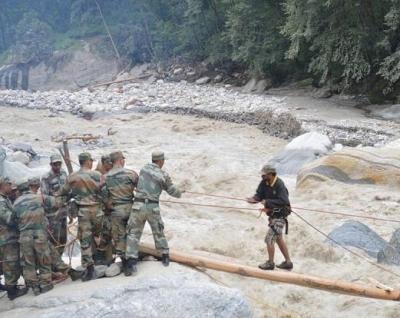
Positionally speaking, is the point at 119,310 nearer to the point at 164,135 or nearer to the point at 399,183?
the point at 399,183

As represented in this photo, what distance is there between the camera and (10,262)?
614 centimetres

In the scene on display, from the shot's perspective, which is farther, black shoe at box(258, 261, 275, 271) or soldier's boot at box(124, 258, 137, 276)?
black shoe at box(258, 261, 275, 271)

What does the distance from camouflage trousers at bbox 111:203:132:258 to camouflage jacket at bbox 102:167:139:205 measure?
0.24ft

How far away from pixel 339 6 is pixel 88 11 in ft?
111

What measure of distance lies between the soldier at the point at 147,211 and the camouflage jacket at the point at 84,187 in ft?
1.53

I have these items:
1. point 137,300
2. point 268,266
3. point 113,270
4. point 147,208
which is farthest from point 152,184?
point 268,266

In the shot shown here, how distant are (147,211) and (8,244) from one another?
1589 mm

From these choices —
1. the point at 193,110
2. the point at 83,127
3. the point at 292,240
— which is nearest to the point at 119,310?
the point at 292,240

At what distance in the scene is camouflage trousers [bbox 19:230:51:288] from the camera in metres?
6.03

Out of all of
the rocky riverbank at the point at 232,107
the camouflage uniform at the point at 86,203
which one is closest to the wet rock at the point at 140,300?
the camouflage uniform at the point at 86,203

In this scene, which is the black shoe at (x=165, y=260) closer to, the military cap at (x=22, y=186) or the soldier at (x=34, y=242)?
the soldier at (x=34, y=242)

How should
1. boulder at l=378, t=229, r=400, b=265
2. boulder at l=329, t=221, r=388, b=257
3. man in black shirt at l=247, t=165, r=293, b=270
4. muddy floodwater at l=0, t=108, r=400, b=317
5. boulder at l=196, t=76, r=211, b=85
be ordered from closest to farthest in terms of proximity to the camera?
man in black shirt at l=247, t=165, r=293, b=270
muddy floodwater at l=0, t=108, r=400, b=317
boulder at l=378, t=229, r=400, b=265
boulder at l=329, t=221, r=388, b=257
boulder at l=196, t=76, r=211, b=85

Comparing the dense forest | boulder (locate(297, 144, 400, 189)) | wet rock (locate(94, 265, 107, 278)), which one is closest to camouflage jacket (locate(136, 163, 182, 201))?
wet rock (locate(94, 265, 107, 278))

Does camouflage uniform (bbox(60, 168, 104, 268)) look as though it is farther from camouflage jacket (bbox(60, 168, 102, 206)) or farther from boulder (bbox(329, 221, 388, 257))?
boulder (bbox(329, 221, 388, 257))
